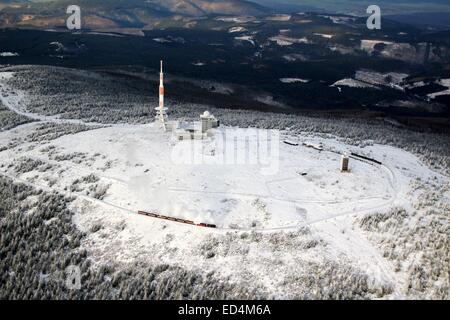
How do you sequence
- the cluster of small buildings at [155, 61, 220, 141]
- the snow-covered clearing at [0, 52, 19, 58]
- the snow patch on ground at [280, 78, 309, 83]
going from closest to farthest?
the cluster of small buildings at [155, 61, 220, 141] < the snow patch on ground at [280, 78, 309, 83] < the snow-covered clearing at [0, 52, 19, 58]

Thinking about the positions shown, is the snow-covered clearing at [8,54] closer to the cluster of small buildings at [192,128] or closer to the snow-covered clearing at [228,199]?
the snow-covered clearing at [228,199]

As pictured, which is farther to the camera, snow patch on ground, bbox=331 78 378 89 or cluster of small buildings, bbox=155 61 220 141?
snow patch on ground, bbox=331 78 378 89

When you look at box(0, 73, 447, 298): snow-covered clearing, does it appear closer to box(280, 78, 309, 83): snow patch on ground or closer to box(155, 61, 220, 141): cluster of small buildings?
box(155, 61, 220, 141): cluster of small buildings

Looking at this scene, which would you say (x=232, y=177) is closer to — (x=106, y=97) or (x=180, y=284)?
(x=180, y=284)

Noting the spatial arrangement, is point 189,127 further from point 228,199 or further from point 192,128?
point 228,199

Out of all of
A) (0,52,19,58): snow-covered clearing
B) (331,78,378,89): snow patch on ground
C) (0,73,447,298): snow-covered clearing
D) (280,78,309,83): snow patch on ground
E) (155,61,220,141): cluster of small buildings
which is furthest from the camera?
(0,52,19,58): snow-covered clearing

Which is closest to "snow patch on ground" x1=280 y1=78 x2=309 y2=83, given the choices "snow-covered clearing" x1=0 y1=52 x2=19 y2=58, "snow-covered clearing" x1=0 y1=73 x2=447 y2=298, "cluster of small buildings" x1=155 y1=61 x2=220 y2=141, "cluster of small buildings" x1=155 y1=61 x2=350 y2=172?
"snow-covered clearing" x1=0 y1=52 x2=19 y2=58

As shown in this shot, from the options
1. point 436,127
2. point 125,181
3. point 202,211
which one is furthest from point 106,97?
point 436,127

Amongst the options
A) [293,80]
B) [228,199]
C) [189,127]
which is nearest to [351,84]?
[293,80]

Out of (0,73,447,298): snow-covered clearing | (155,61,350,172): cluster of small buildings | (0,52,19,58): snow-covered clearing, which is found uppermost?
(0,52,19,58): snow-covered clearing

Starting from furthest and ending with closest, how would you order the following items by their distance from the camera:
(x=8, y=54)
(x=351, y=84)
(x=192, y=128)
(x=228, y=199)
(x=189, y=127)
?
(x=8, y=54) → (x=351, y=84) → (x=189, y=127) → (x=192, y=128) → (x=228, y=199)

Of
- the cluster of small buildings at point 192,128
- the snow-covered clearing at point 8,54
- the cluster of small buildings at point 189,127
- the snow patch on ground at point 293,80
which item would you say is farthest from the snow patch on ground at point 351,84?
the snow-covered clearing at point 8,54
